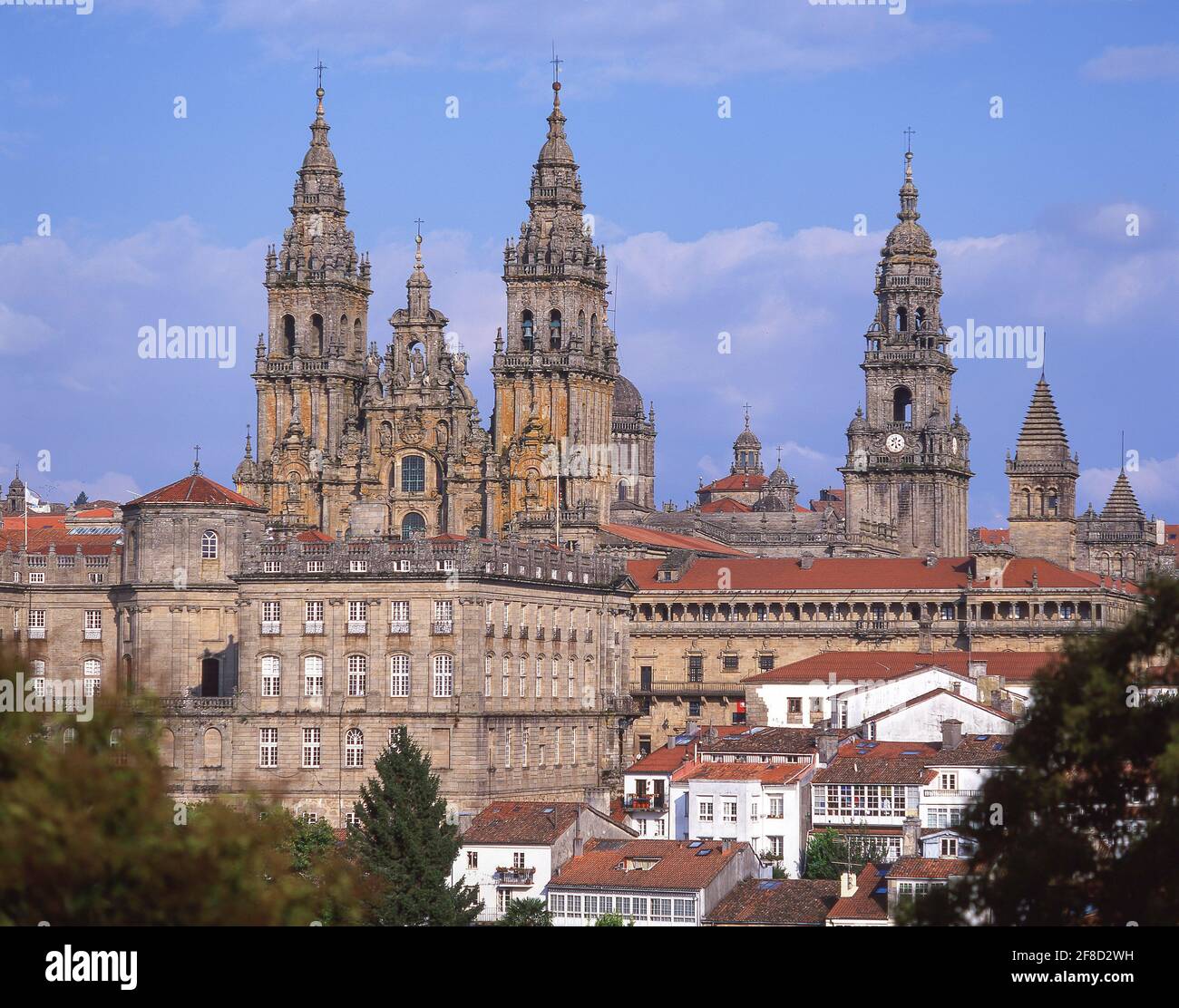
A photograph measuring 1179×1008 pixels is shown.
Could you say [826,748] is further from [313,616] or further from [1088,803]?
[1088,803]

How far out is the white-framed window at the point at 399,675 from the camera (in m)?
106

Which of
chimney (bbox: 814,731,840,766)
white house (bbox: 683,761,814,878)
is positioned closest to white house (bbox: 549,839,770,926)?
white house (bbox: 683,761,814,878)

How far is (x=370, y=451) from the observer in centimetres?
14712

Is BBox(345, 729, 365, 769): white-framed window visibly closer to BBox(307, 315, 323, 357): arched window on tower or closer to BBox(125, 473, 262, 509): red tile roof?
BBox(125, 473, 262, 509): red tile roof

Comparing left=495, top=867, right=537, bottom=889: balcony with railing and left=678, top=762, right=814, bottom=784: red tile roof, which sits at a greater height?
left=678, top=762, right=814, bottom=784: red tile roof

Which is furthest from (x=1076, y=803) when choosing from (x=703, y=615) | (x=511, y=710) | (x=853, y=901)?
(x=703, y=615)

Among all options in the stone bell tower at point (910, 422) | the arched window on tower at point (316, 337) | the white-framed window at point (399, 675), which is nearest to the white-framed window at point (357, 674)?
the white-framed window at point (399, 675)

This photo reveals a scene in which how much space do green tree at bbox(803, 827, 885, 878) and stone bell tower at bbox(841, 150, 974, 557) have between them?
7710 centimetres

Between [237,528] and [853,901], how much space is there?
51223 millimetres

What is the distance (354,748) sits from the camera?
105688 mm

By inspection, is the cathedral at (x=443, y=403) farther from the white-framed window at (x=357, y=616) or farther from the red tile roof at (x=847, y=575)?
the white-framed window at (x=357, y=616)

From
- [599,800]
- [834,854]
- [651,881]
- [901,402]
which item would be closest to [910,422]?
[901,402]

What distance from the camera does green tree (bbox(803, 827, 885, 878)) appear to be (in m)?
87.4
